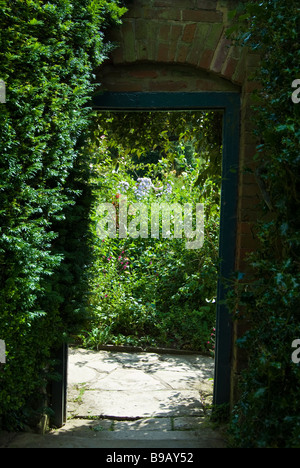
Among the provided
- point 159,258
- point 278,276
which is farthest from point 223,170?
point 159,258

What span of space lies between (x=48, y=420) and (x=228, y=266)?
176 centimetres

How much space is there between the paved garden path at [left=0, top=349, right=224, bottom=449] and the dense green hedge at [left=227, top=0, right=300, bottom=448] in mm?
783

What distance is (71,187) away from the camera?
306 centimetres

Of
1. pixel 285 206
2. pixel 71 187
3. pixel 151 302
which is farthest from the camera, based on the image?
pixel 151 302

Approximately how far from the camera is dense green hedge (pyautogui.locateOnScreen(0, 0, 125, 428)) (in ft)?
7.94

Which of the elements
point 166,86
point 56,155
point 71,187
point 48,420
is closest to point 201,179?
point 166,86

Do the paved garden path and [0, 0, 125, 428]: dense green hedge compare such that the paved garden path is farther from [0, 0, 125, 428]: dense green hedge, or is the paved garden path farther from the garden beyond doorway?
A: [0, 0, 125, 428]: dense green hedge

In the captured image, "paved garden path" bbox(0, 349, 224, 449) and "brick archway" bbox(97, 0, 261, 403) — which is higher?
"brick archway" bbox(97, 0, 261, 403)

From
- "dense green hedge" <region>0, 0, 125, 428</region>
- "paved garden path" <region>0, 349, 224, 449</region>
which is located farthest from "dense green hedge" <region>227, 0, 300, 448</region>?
"dense green hedge" <region>0, 0, 125, 428</region>

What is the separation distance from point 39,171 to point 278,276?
1.51 m

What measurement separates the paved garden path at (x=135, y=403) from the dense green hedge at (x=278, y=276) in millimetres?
783

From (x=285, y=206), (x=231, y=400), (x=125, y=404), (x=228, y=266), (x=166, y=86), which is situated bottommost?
(x=125, y=404)
